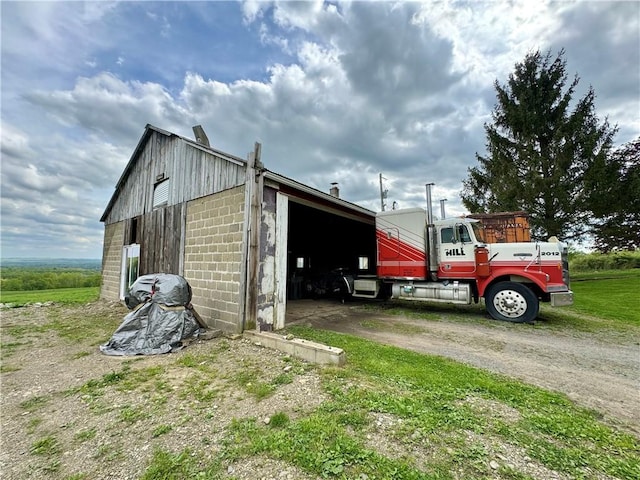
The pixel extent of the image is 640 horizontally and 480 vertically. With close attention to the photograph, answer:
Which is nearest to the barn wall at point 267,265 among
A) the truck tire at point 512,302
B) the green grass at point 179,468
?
the green grass at point 179,468

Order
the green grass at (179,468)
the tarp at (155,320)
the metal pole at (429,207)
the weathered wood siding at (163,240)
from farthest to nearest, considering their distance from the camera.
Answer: the metal pole at (429,207)
the weathered wood siding at (163,240)
the tarp at (155,320)
the green grass at (179,468)

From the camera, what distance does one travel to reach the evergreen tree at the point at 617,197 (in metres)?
12.1

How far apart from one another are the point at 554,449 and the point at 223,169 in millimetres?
6480

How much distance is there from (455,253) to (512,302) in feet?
5.81

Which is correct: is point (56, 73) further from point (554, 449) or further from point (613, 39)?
point (613, 39)

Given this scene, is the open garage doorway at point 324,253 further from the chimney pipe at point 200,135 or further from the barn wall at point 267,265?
the barn wall at point 267,265

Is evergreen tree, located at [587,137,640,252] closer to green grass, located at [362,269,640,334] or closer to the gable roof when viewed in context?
Answer: green grass, located at [362,269,640,334]

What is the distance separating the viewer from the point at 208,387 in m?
3.11

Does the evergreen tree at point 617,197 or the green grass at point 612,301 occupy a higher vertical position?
the evergreen tree at point 617,197

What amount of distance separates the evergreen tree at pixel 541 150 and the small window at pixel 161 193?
15325mm

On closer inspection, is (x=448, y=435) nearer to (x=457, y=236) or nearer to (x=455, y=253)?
(x=455, y=253)

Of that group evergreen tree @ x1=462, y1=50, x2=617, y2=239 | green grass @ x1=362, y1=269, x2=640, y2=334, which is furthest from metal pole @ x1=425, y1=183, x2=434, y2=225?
evergreen tree @ x1=462, y1=50, x2=617, y2=239

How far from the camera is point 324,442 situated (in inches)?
77.9

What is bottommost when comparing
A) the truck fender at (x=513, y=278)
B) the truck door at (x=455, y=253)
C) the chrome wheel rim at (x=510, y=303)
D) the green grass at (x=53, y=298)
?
the green grass at (x=53, y=298)
